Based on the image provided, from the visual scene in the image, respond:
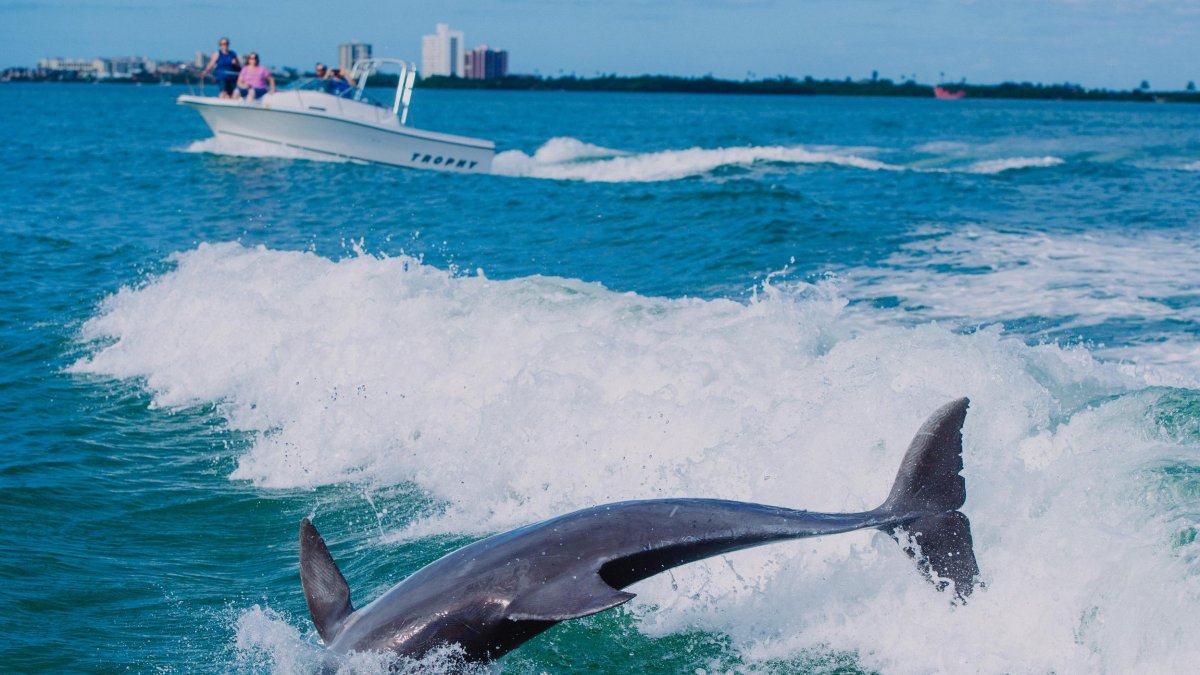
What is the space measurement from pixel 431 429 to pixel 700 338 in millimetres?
2641

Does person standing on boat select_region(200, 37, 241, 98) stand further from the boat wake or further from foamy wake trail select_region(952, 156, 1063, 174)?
foamy wake trail select_region(952, 156, 1063, 174)

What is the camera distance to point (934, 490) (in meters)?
6.07

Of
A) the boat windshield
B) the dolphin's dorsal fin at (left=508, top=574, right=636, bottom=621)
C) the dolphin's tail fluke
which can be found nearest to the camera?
the dolphin's dorsal fin at (left=508, top=574, right=636, bottom=621)

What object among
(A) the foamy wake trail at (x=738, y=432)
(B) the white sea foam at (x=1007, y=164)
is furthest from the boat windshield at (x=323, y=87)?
(A) the foamy wake trail at (x=738, y=432)

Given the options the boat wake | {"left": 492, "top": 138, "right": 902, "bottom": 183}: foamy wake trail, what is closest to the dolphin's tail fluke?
the boat wake

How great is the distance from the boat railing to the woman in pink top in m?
2.49

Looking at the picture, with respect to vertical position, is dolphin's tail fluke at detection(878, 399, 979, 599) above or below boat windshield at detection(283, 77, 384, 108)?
below

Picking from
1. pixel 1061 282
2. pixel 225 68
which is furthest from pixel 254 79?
pixel 1061 282

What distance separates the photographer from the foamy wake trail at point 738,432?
6.40m

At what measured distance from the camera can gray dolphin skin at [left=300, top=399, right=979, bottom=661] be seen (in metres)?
5.52

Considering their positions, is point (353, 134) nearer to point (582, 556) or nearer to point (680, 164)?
point (680, 164)

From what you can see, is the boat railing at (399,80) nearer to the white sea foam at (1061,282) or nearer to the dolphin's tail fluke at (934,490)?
the white sea foam at (1061,282)

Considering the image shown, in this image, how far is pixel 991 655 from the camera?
242 inches

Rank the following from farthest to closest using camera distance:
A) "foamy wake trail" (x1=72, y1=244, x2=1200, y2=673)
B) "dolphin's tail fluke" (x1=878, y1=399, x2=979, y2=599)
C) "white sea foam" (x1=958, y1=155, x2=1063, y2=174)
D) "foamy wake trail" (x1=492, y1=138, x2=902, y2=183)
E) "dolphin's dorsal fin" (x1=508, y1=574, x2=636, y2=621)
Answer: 1. "foamy wake trail" (x1=492, y1=138, x2=902, y2=183)
2. "white sea foam" (x1=958, y1=155, x2=1063, y2=174)
3. "foamy wake trail" (x1=72, y1=244, x2=1200, y2=673)
4. "dolphin's tail fluke" (x1=878, y1=399, x2=979, y2=599)
5. "dolphin's dorsal fin" (x1=508, y1=574, x2=636, y2=621)
